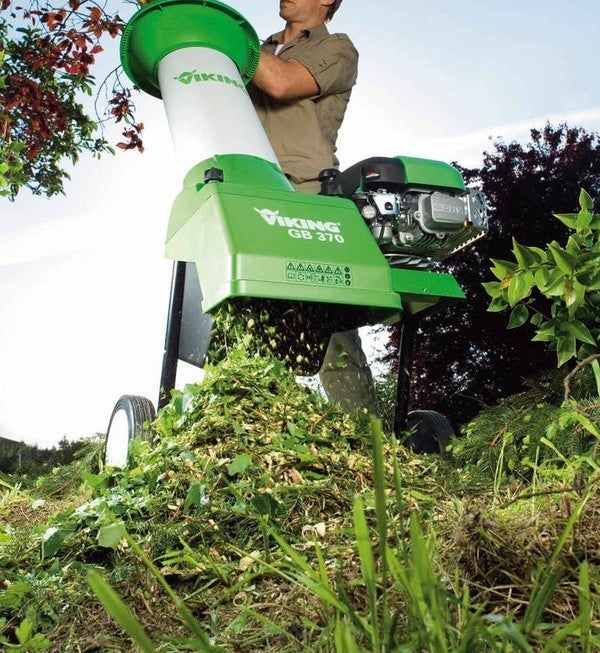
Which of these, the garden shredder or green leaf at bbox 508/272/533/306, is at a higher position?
the garden shredder

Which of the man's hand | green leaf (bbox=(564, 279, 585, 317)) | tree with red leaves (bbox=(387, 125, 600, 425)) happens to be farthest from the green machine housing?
tree with red leaves (bbox=(387, 125, 600, 425))

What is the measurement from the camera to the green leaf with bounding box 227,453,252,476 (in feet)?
7.27

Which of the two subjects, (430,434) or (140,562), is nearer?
(140,562)

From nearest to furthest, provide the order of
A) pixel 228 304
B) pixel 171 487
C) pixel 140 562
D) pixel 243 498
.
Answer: pixel 140 562
pixel 243 498
pixel 171 487
pixel 228 304

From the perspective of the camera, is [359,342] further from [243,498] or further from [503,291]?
[243,498]

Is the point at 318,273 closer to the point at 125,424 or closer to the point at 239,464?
the point at 239,464

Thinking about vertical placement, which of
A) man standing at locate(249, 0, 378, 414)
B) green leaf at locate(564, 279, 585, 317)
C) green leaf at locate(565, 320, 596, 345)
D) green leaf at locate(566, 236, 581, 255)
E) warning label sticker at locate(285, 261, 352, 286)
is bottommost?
green leaf at locate(565, 320, 596, 345)

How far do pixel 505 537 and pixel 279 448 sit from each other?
3.62 ft

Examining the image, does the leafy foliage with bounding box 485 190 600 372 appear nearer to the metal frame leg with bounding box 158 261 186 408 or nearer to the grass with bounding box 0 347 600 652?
the grass with bounding box 0 347 600 652

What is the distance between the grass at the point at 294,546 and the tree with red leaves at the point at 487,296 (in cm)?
354

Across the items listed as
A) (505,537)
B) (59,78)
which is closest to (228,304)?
(505,537)

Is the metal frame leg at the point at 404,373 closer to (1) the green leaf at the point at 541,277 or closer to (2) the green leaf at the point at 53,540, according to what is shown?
(1) the green leaf at the point at 541,277

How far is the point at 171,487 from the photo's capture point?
2262mm

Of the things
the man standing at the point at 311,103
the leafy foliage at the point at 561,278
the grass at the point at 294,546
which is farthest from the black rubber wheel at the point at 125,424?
the leafy foliage at the point at 561,278
